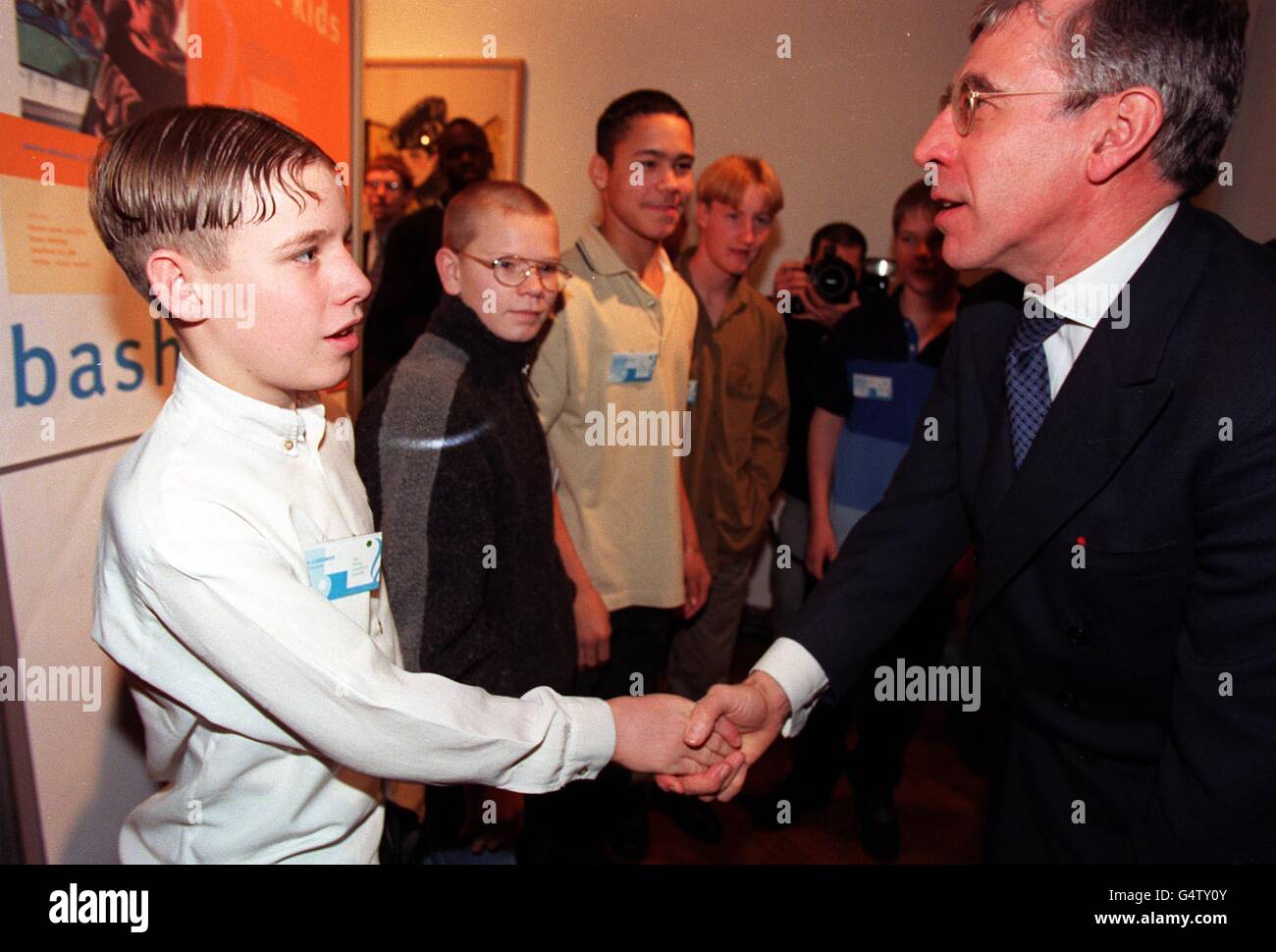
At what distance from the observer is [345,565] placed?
2.92 feet

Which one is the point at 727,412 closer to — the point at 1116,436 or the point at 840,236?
the point at 840,236

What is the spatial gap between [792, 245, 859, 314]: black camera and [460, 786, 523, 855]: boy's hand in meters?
1.51

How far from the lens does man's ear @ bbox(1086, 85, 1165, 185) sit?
966 millimetres

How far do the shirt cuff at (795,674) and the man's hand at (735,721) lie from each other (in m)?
0.01

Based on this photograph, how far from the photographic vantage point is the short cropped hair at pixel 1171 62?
37.9 inches

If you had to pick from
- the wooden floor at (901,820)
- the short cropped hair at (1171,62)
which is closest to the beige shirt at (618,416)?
the wooden floor at (901,820)

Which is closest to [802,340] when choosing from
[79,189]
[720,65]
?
[720,65]

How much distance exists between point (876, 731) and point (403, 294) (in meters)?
1.70

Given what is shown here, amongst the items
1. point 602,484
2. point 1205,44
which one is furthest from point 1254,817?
point 602,484

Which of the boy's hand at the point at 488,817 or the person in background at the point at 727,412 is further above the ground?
the person in background at the point at 727,412

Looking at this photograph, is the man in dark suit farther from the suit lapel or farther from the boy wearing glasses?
the boy wearing glasses

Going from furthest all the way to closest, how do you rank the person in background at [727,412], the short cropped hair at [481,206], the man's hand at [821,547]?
the man's hand at [821,547], the person in background at [727,412], the short cropped hair at [481,206]

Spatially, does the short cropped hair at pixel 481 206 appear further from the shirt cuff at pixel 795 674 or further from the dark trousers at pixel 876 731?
the dark trousers at pixel 876 731
